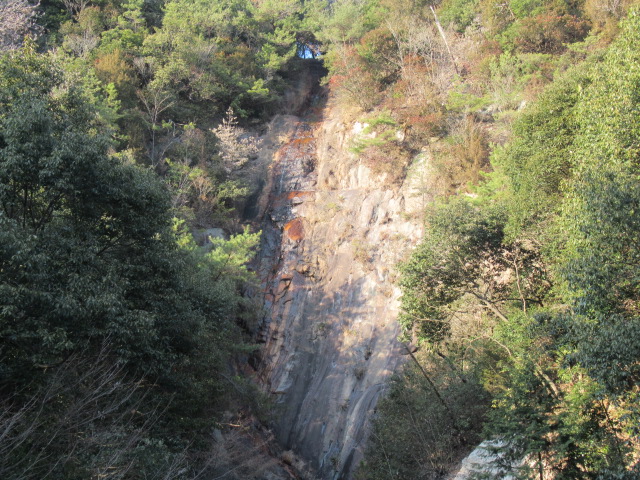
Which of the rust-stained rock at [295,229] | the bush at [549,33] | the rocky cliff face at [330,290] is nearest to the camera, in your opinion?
the rocky cliff face at [330,290]

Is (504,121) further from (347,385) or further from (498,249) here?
(347,385)

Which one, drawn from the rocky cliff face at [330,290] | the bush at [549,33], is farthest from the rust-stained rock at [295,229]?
the bush at [549,33]

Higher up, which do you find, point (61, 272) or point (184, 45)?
point (184, 45)

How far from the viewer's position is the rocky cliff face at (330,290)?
695 inches

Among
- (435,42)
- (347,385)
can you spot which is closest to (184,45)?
(435,42)

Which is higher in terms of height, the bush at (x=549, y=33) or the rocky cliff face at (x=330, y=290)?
the bush at (x=549, y=33)

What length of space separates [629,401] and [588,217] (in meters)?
3.09

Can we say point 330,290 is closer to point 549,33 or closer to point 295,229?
point 295,229

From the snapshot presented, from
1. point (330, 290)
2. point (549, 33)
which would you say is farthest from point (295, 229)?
point (549, 33)

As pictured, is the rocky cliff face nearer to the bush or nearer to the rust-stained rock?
the rust-stained rock

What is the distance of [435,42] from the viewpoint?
25.8 m

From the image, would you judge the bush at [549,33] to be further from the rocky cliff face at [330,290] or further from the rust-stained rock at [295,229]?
the rust-stained rock at [295,229]

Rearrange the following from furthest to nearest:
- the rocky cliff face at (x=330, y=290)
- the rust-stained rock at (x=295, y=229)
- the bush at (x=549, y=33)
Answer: the rust-stained rock at (x=295, y=229) → the bush at (x=549, y=33) → the rocky cliff face at (x=330, y=290)

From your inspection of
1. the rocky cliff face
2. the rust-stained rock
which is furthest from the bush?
the rust-stained rock
